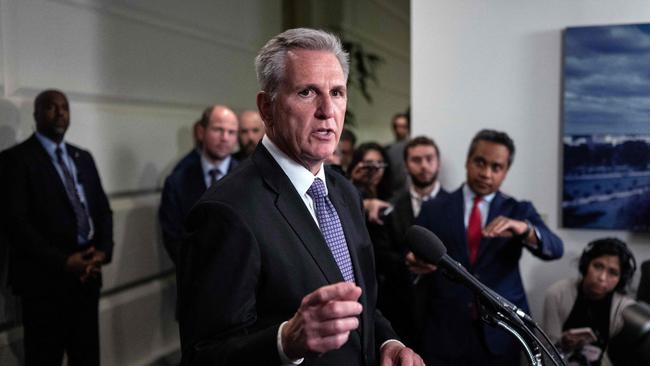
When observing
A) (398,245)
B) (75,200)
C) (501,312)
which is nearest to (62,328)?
(75,200)

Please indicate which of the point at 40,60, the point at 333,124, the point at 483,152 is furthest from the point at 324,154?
the point at 40,60

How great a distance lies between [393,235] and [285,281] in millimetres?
2010

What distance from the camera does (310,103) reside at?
1.15 meters

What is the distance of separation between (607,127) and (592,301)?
0.84 metres

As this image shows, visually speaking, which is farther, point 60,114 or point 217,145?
point 217,145

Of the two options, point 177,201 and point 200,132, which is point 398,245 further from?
point 200,132

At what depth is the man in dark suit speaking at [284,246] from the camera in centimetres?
99

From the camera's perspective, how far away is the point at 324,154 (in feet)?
3.84

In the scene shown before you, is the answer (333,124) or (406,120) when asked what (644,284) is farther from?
(406,120)

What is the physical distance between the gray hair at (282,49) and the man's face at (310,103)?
11 millimetres

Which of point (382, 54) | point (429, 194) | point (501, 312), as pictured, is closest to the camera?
point (501, 312)

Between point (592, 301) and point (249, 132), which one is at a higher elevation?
point (249, 132)

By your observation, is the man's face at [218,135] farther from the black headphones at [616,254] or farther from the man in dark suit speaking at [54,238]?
the black headphones at [616,254]

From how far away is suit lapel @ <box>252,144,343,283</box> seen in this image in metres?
1.13
